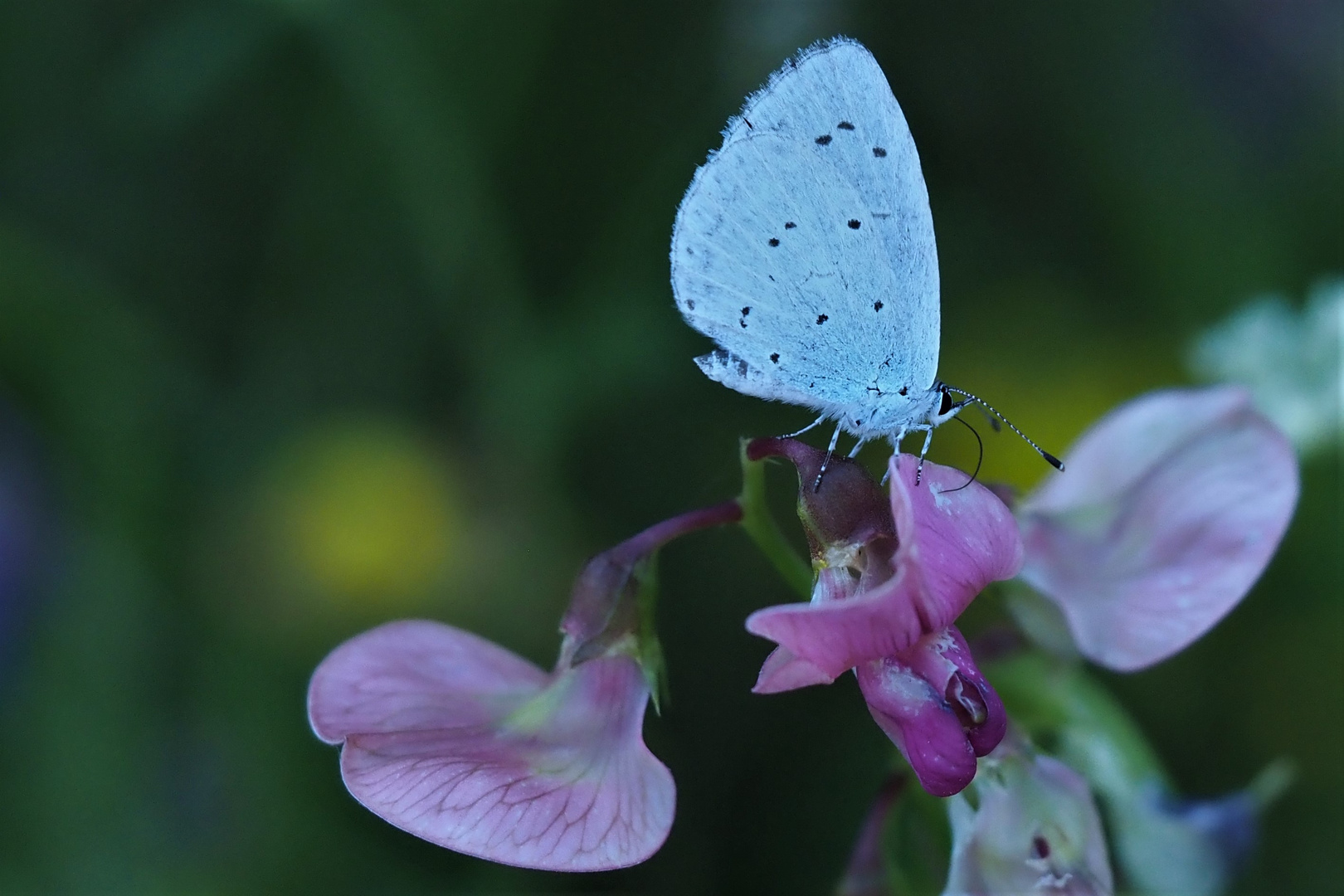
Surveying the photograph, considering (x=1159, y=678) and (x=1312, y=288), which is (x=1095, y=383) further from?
(x=1159, y=678)

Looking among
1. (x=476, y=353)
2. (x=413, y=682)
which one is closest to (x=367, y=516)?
(x=476, y=353)

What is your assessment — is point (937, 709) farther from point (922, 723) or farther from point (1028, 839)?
point (1028, 839)

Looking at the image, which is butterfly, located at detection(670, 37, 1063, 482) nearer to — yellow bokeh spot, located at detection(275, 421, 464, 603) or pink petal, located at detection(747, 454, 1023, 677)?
pink petal, located at detection(747, 454, 1023, 677)

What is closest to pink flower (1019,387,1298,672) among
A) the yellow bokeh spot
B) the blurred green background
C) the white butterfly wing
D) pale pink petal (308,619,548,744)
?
the white butterfly wing

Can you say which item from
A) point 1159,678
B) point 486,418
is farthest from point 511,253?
point 1159,678

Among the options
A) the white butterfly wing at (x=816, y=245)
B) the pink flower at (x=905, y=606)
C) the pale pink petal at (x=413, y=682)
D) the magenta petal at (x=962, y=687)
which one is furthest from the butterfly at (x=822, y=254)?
the pale pink petal at (x=413, y=682)
